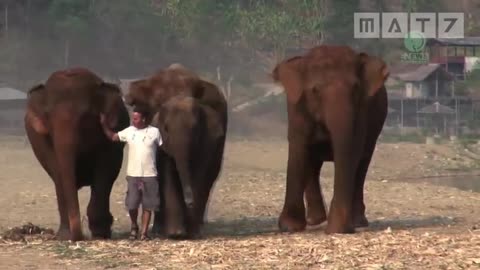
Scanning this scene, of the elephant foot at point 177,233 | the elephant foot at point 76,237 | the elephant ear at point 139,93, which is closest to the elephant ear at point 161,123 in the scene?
the elephant ear at point 139,93

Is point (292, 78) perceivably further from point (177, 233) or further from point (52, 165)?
point (52, 165)

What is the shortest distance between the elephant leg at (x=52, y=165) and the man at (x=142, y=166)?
2.73 ft

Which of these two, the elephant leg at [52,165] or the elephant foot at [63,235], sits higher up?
the elephant leg at [52,165]

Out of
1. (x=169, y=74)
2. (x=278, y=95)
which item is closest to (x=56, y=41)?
(x=278, y=95)

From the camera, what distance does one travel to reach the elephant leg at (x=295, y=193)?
1678cm

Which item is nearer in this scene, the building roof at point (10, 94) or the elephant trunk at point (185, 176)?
the elephant trunk at point (185, 176)

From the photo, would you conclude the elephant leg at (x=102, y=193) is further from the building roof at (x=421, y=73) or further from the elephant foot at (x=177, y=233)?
the building roof at (x=421, y=73)

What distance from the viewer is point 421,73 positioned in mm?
72625

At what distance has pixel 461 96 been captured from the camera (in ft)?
241

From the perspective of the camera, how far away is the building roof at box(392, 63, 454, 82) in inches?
2832

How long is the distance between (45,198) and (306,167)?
26.6 ft
